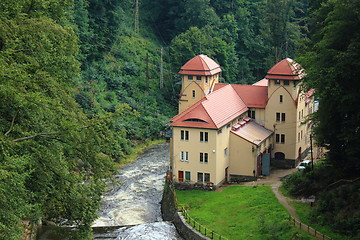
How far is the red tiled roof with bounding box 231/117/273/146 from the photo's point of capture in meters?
53.3

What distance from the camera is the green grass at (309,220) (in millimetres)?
35625

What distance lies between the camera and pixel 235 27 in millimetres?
100812

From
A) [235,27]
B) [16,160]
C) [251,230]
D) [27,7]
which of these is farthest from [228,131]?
[235,27]

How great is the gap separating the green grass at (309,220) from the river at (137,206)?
29.3 ft

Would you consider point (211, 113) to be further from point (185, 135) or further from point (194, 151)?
point (194, 151)

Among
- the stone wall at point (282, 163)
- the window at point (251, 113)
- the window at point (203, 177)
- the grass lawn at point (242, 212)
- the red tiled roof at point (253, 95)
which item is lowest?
the grass lawn at point (242, 212)

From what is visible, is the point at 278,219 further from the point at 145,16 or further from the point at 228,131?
the point at 145,16

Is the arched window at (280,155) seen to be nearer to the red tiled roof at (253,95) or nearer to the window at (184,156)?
the red tiled roof at (253,95)

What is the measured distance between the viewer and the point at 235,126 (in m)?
54.7

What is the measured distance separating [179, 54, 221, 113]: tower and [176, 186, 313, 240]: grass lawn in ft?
53.2

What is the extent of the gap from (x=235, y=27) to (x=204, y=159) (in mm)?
54618

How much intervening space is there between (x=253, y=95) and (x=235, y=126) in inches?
262

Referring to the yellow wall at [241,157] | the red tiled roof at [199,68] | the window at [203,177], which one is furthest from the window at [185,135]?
the red tiled roof at [199,68]

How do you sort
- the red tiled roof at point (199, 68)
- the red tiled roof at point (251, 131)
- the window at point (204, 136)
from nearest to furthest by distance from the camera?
the window at point (204, 136)
the red tiled roof at point (251, 131)
the red tiled roof at point (199, 68)
